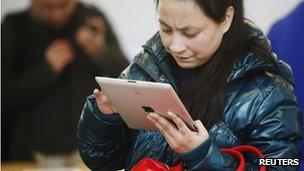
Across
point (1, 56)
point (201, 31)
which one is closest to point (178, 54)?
point (201, 31)

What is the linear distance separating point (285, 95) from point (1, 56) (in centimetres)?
109

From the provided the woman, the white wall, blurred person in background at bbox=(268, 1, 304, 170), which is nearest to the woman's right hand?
the woman

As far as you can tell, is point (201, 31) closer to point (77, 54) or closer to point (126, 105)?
point (126, 105)

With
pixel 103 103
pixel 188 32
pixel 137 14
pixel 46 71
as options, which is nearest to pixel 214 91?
pixel 188 32

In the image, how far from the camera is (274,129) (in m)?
1.25

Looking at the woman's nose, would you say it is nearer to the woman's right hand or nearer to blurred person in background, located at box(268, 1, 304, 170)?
the woman's right hand

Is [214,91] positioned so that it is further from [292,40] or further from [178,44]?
[292,40]

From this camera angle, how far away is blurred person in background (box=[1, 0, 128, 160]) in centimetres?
195

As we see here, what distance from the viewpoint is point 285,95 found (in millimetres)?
1276

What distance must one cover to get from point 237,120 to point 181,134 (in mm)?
158

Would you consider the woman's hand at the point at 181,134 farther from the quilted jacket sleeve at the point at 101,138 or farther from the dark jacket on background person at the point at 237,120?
the quilted jacket sleeve at the point at 101,138

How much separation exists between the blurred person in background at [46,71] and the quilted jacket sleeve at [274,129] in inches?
30.5

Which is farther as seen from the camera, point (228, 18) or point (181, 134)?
point (228, 18)

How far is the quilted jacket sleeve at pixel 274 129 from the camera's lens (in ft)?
4.11
